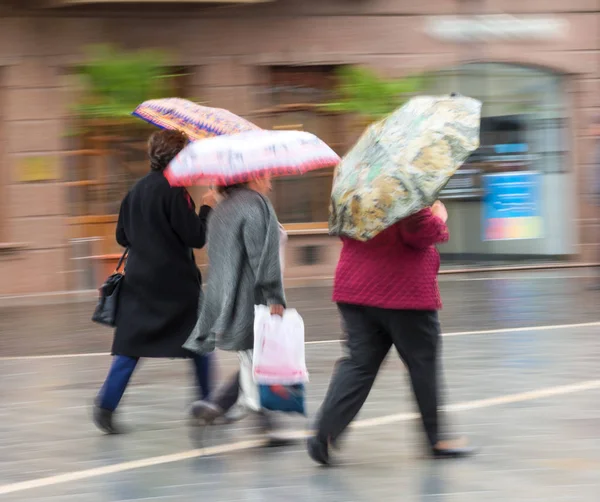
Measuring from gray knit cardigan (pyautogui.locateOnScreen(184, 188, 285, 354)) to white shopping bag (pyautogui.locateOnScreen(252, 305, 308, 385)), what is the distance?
97mm

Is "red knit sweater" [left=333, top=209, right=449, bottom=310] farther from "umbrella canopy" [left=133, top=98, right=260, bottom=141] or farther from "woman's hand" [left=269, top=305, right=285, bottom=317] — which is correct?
"umbrella canopy" [left=133, top=98, right=260, bottom=141]

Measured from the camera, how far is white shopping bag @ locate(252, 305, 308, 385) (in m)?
6.06

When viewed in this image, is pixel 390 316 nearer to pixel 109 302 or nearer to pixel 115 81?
pixel 109 302

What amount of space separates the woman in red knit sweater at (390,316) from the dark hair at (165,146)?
1.28 metres

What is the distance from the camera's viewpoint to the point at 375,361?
594 cm

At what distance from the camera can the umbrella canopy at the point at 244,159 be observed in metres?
5.95

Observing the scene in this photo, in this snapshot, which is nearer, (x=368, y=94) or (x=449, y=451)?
(x=449, y=451)

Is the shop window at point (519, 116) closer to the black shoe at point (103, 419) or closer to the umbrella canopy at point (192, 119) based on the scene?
the umbrella canopy at point (192, 119)

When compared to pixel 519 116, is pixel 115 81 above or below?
above

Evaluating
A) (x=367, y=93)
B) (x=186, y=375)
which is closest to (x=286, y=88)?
(x=367, y=93)

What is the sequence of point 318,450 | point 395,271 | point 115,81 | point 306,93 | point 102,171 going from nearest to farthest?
point 395,271 → point 318,450 → point 115,81 → point 102,171 → point 306,93

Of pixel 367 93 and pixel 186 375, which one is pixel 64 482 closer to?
pixel 186 375

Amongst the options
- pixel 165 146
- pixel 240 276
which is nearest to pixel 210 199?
pixel 165 146

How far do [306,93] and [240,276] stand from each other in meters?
10.1
